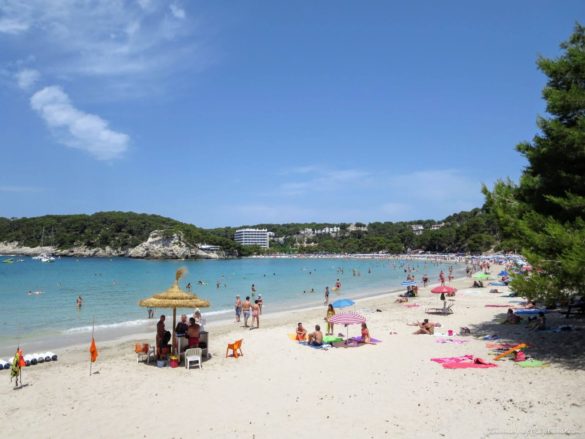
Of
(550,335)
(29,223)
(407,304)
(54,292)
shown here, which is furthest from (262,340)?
(29,223)

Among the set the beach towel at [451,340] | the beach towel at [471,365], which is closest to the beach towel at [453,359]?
the beach towel at [471,365]

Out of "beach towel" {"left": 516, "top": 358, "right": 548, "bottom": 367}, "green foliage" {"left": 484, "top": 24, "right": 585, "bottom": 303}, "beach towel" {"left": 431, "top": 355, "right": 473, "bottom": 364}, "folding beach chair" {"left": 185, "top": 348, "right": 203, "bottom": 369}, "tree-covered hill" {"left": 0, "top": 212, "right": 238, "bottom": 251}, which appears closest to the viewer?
"green foliage" {"left": 484, "top": 24, "right": 585, "bottom": 303}

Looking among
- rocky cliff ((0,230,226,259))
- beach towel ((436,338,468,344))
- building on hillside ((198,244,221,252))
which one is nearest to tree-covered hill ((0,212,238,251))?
building on hillside ((198,244,221,252))

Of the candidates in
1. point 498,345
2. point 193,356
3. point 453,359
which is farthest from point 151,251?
point 453,359

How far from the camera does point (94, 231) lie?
153 meters

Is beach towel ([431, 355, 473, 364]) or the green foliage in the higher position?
the green foliage

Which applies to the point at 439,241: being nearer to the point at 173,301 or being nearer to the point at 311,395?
the point at 173,301

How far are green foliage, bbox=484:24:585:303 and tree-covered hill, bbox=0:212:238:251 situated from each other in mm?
134869

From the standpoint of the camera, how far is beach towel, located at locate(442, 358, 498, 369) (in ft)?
35.1

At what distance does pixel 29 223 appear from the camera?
16062 cm

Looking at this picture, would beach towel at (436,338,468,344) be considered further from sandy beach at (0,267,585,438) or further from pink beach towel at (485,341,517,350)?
pink beach towel at (485,341,517,350)

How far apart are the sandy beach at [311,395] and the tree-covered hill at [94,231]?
133 metres

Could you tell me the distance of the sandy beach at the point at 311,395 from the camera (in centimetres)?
725

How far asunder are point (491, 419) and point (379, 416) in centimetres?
190
